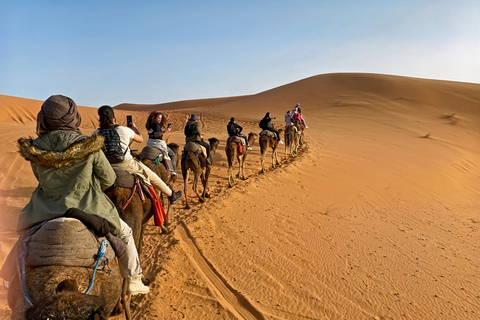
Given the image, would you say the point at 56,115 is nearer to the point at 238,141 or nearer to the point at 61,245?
the point at 61,245

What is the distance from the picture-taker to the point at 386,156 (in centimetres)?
1825

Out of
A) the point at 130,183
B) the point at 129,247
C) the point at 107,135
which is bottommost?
the point at 129,247

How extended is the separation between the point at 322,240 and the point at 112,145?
518cm

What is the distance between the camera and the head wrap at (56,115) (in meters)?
2.93

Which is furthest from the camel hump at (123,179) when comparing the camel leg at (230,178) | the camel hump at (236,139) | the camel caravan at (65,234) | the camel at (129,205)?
the camel hump at (236,139)

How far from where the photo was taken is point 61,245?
8.73ft

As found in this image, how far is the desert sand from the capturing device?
5.38 metres

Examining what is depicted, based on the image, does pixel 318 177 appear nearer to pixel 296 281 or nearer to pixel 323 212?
pixel 323 212

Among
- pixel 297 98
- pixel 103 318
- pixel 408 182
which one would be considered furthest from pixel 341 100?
pixel 103 318

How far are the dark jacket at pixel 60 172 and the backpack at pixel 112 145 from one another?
190 centimetres

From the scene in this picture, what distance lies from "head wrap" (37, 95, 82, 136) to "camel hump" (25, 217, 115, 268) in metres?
0.84

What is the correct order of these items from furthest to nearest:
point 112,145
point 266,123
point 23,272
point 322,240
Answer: point 266,123 → point 322,240 → point 112,145 → point 23,272

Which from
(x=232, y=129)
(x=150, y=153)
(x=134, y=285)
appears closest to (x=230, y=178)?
(x=232, y=129)

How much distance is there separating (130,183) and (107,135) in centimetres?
78
